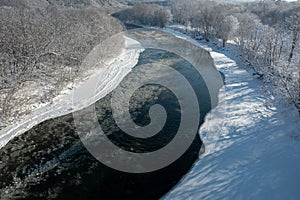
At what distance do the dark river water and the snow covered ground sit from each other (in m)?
1.01

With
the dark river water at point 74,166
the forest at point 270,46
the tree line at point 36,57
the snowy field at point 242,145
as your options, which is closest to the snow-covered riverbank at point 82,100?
the snowy field at point 242,145

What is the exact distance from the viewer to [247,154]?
14.6m

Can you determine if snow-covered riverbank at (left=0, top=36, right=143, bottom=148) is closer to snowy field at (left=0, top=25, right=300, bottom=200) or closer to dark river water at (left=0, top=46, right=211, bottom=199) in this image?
snowy field at (left=0, top=25, right=300, bottom=200)

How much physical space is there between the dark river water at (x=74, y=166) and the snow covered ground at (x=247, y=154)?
1.01 meters

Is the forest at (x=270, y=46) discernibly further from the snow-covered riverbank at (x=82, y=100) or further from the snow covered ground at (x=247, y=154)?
the snow-covered riverbank at (x=82, y=100)

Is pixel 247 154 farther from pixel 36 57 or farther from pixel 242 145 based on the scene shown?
pixel 36 57

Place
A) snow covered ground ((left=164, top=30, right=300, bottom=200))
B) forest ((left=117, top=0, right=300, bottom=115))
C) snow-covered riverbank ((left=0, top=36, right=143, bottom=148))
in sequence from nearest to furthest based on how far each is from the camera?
snow covered ground ((left=164, top=30, right=300, bottom=200)), snow-covered riverbank ((left=0, top=36, right=143, bottom=148)), forest ((left=117, top=0, right=300, bottom=115))

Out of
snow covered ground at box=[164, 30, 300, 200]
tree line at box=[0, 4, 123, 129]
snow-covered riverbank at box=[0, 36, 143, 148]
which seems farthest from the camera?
tree line at box=[0, 4, 123, 129]

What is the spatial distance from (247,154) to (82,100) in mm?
13947

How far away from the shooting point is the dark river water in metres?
12.3

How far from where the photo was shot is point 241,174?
42.5ft

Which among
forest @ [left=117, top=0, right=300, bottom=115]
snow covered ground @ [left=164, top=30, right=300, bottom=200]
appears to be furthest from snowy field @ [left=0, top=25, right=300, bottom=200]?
forest @ [left=117, top=0, right=300, bottom=115]

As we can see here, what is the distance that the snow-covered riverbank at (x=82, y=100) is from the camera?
17156 mm

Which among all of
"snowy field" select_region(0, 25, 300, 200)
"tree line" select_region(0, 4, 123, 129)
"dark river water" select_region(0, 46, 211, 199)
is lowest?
"dark river water" select_region(0, 46, 211, 199)
